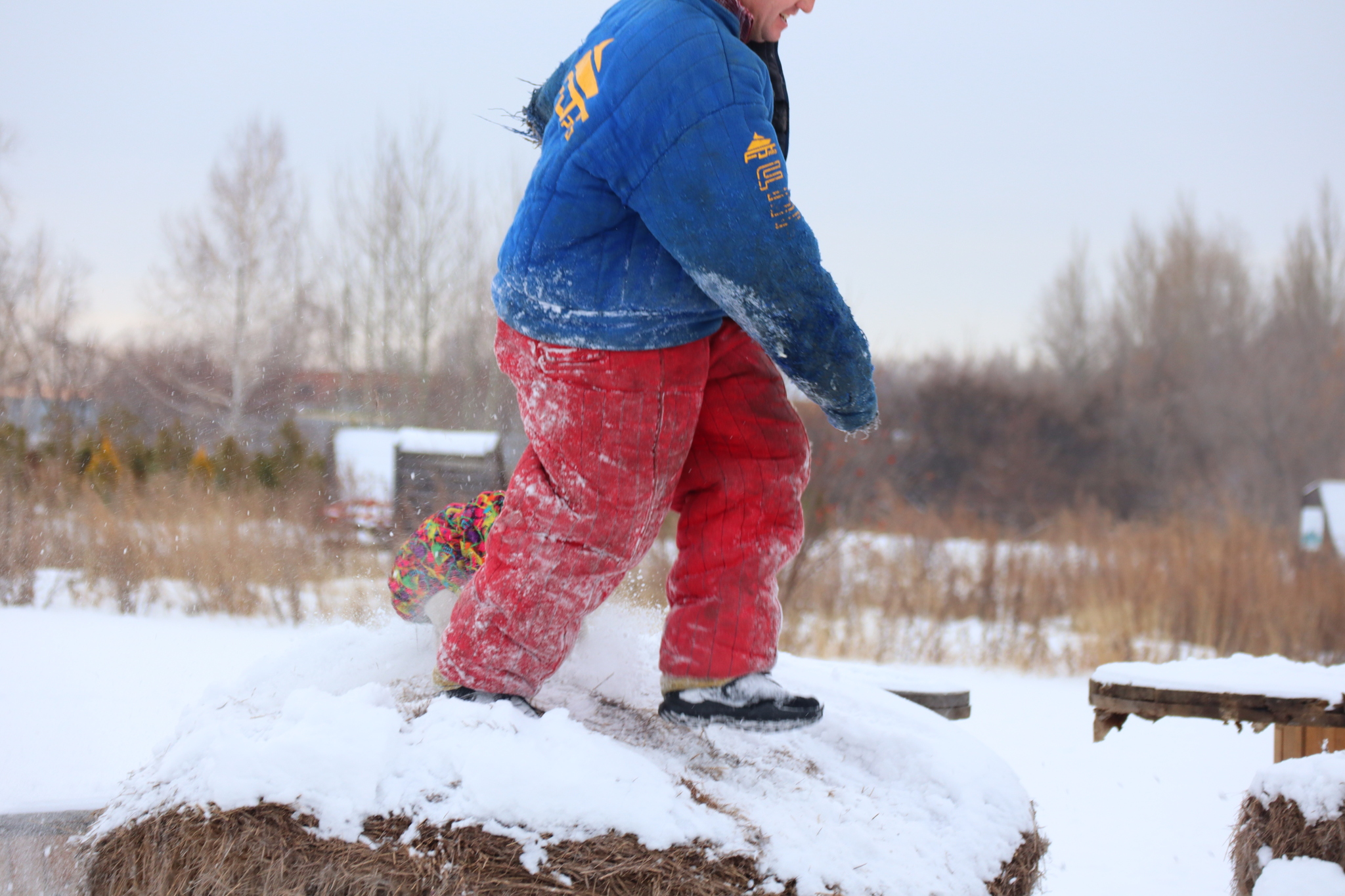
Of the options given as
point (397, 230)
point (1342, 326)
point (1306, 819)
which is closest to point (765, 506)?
point (1306, 819)

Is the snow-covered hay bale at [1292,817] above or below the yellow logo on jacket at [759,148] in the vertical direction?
below

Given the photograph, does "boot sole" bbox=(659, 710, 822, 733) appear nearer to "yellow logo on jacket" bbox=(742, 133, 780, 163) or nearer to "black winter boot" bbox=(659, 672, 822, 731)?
"black winter boot" bbox=(659, 672, 822, 731)

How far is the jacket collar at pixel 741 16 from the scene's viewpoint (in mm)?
1221

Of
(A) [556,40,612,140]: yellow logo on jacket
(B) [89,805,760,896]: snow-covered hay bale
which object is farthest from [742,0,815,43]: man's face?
(B) [89,805,760,896]: snow-covered hay bale

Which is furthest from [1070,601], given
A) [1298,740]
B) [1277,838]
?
[1277,838]

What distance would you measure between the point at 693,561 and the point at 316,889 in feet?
1.97

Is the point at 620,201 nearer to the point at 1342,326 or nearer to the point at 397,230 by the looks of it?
the point at 397,230

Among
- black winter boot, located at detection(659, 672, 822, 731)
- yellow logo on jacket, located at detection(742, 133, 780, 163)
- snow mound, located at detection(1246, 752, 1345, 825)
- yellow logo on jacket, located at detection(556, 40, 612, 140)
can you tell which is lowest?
snow mound, located at detection(1246, 752, 1345, 825)

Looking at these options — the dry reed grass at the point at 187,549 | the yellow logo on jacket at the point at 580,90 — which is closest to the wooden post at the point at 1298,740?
the yellow logo on jacket at the point at 580,90

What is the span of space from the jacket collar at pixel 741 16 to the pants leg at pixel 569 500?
1.38 ft

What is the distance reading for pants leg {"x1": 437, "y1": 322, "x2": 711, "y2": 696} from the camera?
118cm

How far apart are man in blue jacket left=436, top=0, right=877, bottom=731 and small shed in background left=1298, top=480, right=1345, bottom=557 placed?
11710 millimetres

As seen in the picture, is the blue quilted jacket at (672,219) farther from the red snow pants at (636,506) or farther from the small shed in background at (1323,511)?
the small shed in background at (1323,511)

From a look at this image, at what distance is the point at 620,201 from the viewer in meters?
1.16
